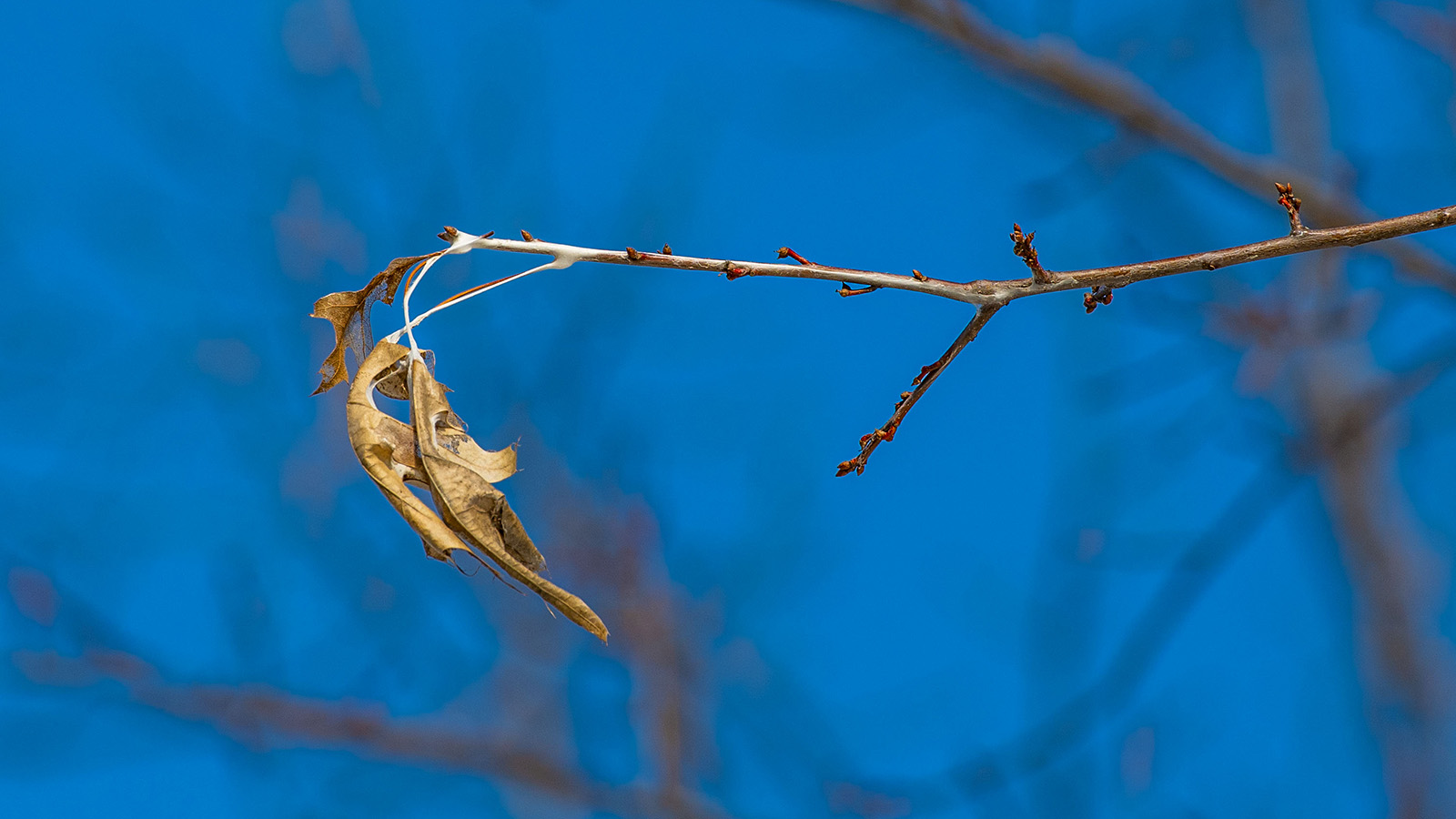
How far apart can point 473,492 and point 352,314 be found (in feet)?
1.35

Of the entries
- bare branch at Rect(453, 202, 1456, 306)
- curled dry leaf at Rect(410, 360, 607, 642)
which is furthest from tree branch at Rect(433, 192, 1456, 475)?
curled dry leaf at Rect(410, 360, 607, 642)

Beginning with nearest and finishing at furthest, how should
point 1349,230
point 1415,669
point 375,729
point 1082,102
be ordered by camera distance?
1. point 1349,230
2. point 1082,102
3. point 1415,669
4. point 375,729

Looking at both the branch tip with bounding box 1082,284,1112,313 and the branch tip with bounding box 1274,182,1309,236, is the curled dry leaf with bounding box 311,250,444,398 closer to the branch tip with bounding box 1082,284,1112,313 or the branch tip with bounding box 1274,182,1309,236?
the branch tip with bounding box 1082,284,1112,313

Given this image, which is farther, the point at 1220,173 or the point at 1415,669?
the point at 1415,669

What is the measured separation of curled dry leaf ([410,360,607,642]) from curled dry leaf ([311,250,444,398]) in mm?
151

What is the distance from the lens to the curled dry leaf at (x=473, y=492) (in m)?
1.09

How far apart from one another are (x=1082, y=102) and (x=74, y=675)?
5592 millimetres

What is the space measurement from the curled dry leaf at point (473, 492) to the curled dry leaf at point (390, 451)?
3 cm

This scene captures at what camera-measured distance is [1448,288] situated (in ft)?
10.9

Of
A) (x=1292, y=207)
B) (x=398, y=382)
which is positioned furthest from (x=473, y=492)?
(x=1292, y=207)

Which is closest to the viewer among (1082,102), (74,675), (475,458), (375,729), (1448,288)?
(475,458)

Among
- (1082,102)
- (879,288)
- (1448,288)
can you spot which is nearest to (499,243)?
(879,288)

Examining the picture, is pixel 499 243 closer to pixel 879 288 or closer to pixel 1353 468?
pixel 879 288

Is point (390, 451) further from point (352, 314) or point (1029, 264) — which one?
point (1029, 264)
